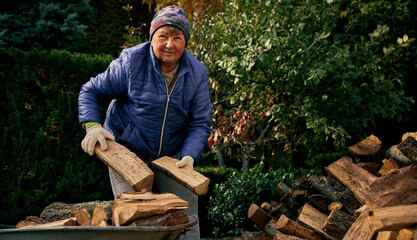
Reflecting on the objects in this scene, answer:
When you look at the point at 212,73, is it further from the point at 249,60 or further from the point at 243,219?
the point at 243,219

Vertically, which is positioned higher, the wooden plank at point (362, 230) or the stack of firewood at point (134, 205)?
the stack of firewood at point (134, 205)

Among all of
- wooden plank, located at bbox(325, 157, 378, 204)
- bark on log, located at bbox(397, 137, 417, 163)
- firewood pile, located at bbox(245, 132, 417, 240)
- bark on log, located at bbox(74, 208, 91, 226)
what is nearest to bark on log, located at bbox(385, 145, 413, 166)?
firewood pile, located at bbox(245, 132, 417, 240)

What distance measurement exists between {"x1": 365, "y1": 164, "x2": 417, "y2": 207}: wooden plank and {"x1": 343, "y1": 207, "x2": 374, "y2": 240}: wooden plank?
0.12 m

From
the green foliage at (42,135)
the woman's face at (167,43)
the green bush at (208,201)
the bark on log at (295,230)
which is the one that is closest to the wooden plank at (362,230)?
the bark on log at (295,230)

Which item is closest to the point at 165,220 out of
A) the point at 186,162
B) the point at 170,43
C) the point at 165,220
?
the point at 165,220

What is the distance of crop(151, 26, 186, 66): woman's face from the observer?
2.00 meters

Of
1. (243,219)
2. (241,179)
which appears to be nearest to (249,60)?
(241,179)

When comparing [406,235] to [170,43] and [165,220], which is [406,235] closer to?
[165,220]

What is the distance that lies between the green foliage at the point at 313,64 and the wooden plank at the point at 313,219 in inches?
45.5

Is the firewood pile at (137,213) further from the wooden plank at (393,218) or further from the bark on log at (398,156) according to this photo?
the bark on log at (398,156)

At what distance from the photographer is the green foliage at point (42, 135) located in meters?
3.37

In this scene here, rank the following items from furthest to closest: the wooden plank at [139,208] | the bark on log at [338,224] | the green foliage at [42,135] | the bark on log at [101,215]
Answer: the green foliage at [42,135]
the bark on log at [338,224]
the bark on log at [101,215]
the wooden plank at [139,208]

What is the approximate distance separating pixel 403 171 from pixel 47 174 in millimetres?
3159

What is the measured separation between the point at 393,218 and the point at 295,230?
1347 mm
